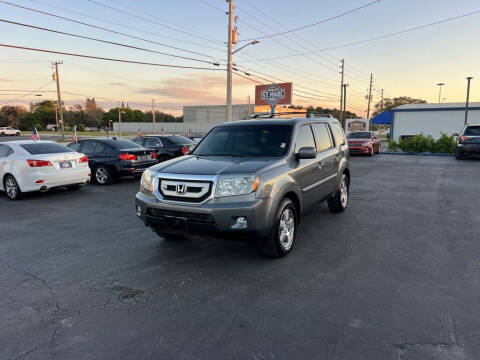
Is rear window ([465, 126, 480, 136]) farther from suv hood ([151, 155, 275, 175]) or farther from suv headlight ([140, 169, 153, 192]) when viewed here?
suv headlight ([140, 169, 153, 192])

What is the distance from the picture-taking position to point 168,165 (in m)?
4.77

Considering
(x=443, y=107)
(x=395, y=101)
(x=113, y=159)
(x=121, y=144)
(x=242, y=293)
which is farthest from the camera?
(x=395, y=101)

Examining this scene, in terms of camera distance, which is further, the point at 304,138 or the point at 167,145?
the point at 167,145

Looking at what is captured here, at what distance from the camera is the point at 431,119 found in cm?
3812

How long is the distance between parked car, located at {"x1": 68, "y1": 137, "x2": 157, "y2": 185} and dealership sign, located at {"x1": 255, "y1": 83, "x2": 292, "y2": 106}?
87.2 ft

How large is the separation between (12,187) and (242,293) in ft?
25.5

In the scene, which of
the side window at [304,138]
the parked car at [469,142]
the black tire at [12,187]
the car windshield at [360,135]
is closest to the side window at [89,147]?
the black tire at [12,187]

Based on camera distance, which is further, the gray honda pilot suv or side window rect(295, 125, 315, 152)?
side window rect(295, 125, 315, 152)

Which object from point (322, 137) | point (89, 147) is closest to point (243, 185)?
point (322, 137)

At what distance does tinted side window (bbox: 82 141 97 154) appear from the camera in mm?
11346

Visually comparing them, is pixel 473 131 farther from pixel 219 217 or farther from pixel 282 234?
pixel 219 217

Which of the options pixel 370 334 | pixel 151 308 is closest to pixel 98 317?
pixel 151 308

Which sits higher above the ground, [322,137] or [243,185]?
[322,137]

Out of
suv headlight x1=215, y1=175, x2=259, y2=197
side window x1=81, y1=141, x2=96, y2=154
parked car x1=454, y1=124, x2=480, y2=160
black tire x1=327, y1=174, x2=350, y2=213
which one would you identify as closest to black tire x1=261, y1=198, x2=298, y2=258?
suv headlight x1=215, y1=175, x2=259, y2=197
